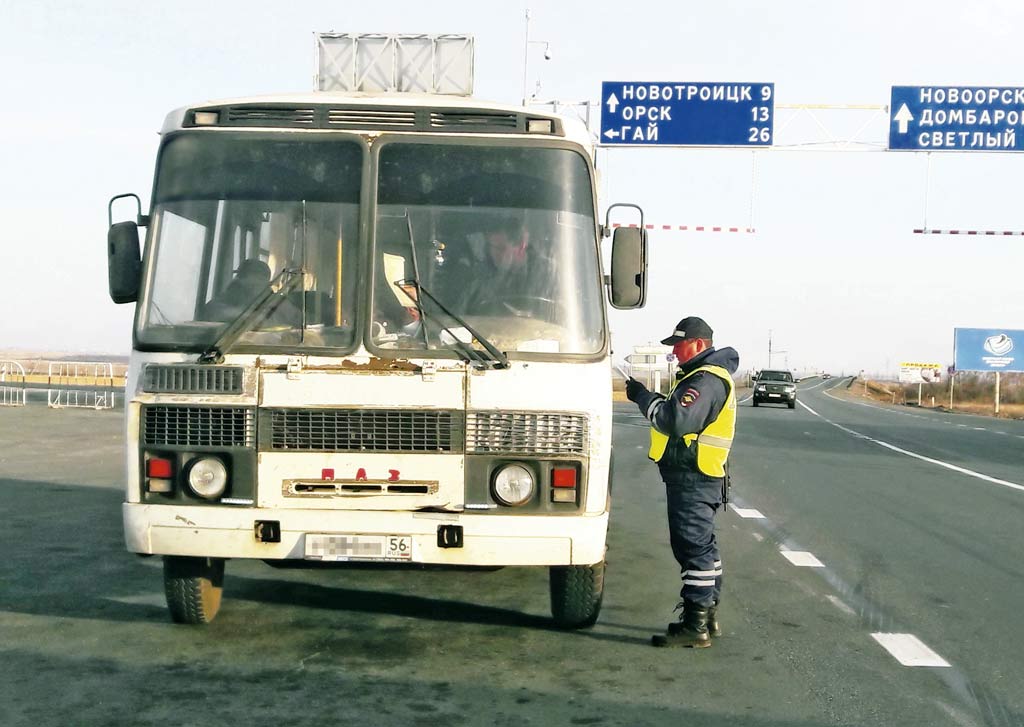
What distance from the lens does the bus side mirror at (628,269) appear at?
649cm

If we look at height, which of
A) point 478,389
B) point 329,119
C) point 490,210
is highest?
point 329,119

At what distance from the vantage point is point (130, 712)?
498cm

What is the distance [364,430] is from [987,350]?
6849cm

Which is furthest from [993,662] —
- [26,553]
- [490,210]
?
[26,553]

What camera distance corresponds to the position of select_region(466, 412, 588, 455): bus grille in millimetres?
5992

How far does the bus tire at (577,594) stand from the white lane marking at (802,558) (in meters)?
3.06

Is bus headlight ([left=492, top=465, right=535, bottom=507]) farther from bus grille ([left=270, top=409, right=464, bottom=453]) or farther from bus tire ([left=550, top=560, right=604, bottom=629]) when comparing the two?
bus tire ([left=550, top=560, right=604, bottom=629])

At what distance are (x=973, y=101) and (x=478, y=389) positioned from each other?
916 inches

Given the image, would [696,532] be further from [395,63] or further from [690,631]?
[395,63]

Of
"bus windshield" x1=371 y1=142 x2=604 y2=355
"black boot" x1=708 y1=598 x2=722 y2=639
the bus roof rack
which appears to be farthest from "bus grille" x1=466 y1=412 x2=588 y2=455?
the bus roof rack

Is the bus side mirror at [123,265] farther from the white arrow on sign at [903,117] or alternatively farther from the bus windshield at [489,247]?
the white arrow on sign at [903,117]

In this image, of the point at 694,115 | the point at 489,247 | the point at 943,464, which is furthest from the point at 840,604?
the point at 694,115

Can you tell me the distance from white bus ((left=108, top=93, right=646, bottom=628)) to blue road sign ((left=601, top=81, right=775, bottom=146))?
2061 centimetres

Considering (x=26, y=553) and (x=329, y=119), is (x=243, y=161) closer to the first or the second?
(x=329, y=119)
